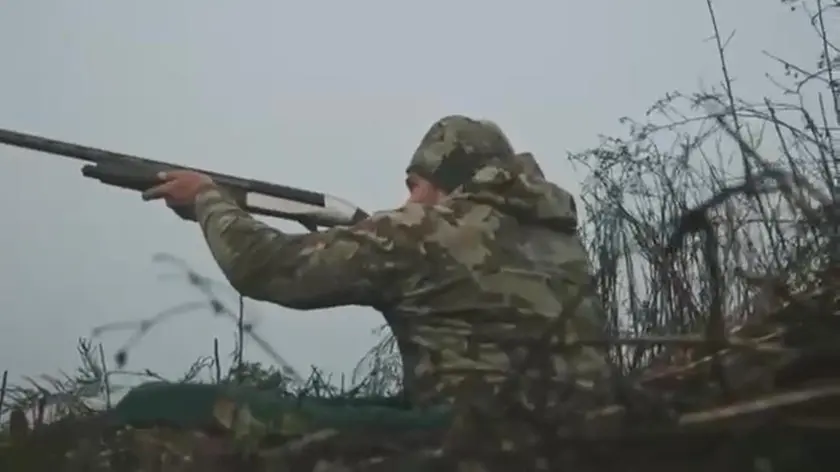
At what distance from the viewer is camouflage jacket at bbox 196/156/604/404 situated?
1.97 meters

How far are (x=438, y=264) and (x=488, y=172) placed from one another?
0.25 metres

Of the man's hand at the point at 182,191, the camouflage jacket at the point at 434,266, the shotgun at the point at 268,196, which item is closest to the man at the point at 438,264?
the camouflage jacket at the point at 434,266

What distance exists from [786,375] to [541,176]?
1.70 meters

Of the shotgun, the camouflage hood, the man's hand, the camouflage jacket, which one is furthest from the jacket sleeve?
the shotgun

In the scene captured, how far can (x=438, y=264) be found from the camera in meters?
2.08

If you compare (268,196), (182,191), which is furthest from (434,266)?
(268,196)

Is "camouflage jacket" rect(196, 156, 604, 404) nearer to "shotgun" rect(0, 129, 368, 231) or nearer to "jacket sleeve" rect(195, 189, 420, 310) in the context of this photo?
"jacket sleeve" rect(195, 189, 420, 310)

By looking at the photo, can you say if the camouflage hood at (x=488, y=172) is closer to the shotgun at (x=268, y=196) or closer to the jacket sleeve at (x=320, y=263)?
the jacket sleeve at (x=320, y=263)

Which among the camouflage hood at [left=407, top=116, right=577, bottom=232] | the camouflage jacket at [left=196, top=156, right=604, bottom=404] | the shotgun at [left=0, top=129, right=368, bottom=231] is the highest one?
the shotgun at [left=0, top=129, right=368, bottom=231]

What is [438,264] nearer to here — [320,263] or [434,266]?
[434,266]

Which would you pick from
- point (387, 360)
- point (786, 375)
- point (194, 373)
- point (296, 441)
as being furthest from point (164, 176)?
point (786, 375)

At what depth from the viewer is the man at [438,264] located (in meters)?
1.97

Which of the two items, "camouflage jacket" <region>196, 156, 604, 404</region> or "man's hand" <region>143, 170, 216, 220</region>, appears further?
"man's hand" <region>143, 170, 216, 220</region>

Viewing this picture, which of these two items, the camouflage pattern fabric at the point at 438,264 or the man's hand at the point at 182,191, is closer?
the camouflage pattern fabric at the point at 438,264
